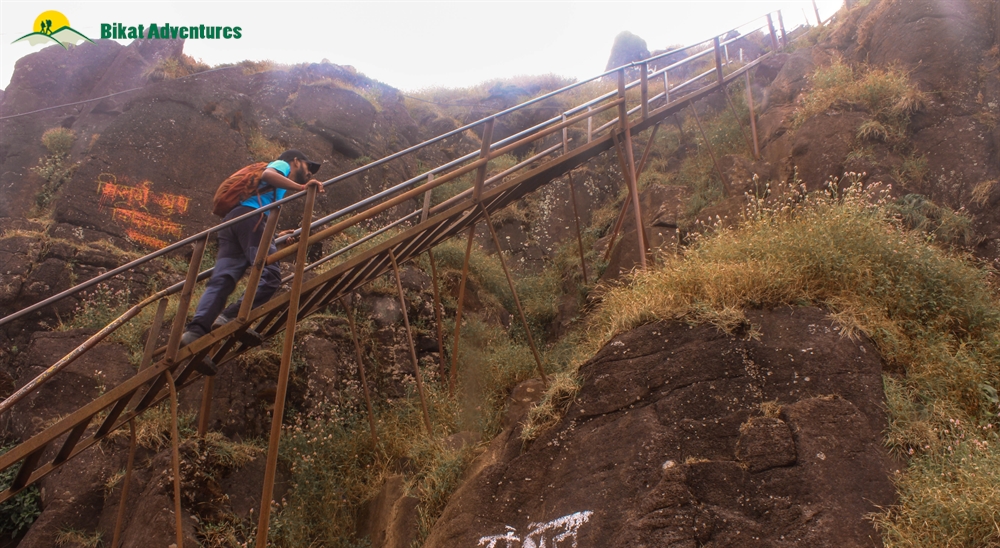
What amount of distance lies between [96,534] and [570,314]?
6.52 meters

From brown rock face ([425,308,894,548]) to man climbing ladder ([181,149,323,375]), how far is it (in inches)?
92.9

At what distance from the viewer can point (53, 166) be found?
41.9ft

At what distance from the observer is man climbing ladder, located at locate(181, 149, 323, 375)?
5.07 metres

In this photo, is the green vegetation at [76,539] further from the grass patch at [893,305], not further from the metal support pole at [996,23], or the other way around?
the metal support pole at [996,23]

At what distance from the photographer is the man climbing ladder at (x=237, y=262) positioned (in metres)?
5.07

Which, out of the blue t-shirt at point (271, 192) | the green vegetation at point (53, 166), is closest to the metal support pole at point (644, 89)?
the blue t-shirt at point (271, 192)

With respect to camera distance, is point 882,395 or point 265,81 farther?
point 265,81

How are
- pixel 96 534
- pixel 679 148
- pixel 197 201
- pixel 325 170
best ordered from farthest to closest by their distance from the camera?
pixel 325 170, pixel 679 148, pixel 197 201, pixel 96 534

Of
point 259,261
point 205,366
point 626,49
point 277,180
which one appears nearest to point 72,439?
point 205,366

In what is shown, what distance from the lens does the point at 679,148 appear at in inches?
514

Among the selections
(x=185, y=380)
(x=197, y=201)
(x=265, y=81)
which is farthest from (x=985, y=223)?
(x=265, y=81)

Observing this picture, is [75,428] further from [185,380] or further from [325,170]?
[325,170]

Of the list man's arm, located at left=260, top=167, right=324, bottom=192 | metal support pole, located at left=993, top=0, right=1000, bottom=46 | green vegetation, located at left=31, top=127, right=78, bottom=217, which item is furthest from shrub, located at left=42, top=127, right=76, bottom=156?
metal support pole, located at left=993, top=0, right=1000, bottom=46

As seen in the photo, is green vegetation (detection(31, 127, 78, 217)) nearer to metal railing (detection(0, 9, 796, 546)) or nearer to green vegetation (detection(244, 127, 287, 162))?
green vegetation (detection(244, 127, 287, 162))
